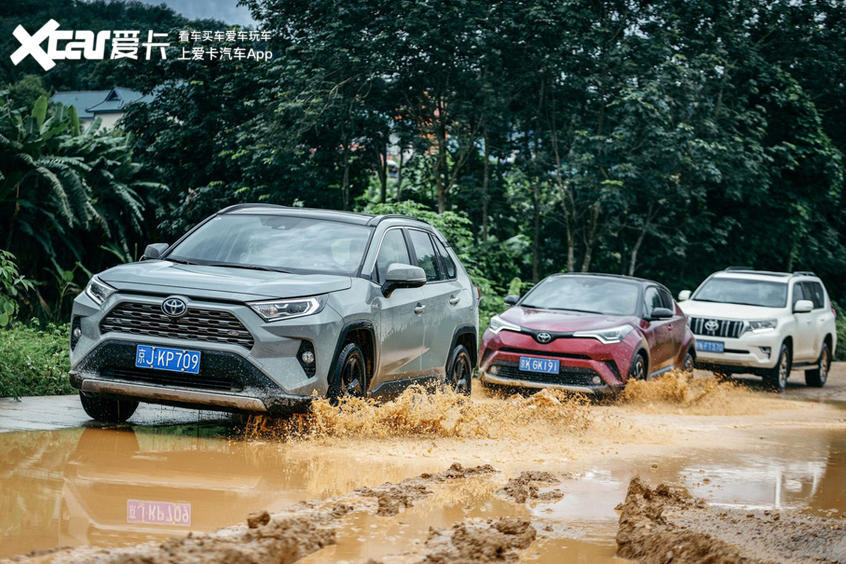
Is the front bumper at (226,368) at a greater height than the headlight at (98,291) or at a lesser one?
lesser

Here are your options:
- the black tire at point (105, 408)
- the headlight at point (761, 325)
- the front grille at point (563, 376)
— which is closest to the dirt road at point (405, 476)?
the black tire at point (105, 408)

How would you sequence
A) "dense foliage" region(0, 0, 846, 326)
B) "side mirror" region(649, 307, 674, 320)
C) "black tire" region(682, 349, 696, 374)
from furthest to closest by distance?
"dense foliage" region(0, 0, 846, 326)
"black tire" region(682, 349, 696, 374)
"side mirror" region(649, 307, 674, 320)

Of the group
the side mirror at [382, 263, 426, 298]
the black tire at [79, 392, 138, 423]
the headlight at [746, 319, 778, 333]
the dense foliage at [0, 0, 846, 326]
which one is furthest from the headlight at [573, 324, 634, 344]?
the dense foliage at [0, 0, 846, 326]

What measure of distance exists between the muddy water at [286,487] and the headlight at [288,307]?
0.96 metres

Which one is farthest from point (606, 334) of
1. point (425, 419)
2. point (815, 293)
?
point (815, 293)

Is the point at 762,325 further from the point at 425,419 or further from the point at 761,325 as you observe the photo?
the point at 425,419

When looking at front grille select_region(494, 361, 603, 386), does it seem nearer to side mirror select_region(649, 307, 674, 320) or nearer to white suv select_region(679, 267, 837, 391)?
side mirror select_region(649, 307, 674, 320)

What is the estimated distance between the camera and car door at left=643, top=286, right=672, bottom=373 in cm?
1347

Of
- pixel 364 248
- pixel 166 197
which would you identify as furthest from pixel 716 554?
pixel 166 197

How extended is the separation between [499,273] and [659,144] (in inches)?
175

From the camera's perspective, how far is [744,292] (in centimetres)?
1794

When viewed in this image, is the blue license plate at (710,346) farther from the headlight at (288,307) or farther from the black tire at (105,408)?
the black tire at (105,408)

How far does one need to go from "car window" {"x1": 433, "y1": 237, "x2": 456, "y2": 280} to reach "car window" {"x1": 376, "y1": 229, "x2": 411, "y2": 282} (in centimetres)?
86

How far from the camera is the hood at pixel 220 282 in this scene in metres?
7.67
